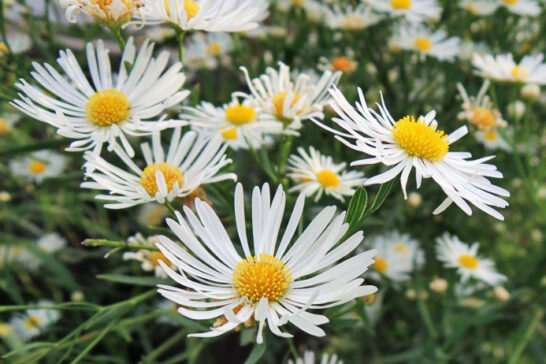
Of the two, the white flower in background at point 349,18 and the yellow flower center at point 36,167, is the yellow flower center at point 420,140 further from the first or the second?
→ the yellow flower center at point 36,167

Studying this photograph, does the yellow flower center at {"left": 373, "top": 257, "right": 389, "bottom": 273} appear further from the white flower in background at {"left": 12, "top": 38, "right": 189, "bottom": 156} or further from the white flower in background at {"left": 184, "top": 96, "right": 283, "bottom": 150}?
the white flower in background at {"left": 12, "top": 38, "right": 189, "bottom": 156}

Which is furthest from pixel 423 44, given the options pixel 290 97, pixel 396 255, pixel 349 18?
pixel 290 97

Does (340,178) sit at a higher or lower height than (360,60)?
lower

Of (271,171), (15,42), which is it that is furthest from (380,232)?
(15,42)

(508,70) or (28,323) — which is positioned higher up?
(508,70)

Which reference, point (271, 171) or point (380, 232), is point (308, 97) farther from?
point (380, 232)

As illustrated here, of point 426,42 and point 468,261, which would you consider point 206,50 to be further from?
point 468,261

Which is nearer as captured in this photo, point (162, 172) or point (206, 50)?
point (162, 172)
